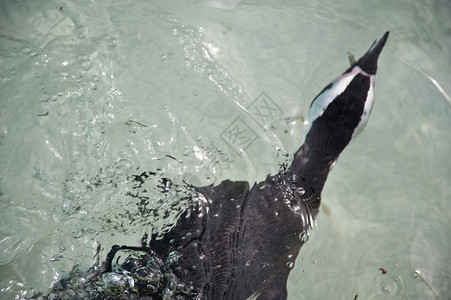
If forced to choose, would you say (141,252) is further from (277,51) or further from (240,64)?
(277,51)

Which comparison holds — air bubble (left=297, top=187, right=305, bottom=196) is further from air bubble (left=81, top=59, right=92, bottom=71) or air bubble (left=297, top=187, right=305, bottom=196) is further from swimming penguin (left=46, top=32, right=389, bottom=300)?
air bubble (left=81, top=59, right=92, bottom=71)

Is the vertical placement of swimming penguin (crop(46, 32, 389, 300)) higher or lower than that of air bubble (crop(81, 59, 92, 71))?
Answer: lower

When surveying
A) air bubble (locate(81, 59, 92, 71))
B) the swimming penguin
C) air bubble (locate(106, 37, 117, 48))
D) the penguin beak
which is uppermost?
the penguin beak

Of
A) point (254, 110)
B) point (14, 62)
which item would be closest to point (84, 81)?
point (14, 62)

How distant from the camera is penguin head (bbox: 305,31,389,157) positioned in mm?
2338

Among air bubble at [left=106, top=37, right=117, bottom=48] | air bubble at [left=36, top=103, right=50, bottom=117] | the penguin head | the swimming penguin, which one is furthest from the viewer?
air bubble at [left=106, top=37, right=117, bottom=48]

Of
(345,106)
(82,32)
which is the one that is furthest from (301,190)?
(82,32)

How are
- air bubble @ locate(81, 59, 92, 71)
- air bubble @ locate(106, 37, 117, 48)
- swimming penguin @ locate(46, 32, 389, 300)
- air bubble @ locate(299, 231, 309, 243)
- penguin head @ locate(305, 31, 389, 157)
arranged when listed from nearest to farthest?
swimming penguin @ locate(46, 32, 389, 300) < penguin head @ locate(305, 31, 389, 157) < air bubble @ locate(299, 231, 309, 243) < air bubble @ locate(81, 59, 92, 71) < air bubble @ locate(106, 37, 117, 48)

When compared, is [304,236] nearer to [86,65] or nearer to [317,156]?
[317,156]

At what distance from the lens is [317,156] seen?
2.55 meters

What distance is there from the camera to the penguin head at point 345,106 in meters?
2.34

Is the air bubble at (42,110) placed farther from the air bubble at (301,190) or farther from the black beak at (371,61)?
the black beak at (371,61)

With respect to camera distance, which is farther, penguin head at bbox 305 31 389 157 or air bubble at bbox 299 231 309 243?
air bubble at bbox 299 231 309 243

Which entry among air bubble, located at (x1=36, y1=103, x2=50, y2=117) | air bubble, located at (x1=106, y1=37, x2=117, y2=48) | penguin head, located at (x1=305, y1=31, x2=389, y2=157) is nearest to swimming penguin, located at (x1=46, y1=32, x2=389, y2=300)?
penguin head, located at (x1=305, y1=31, x2=389, y2=157)
